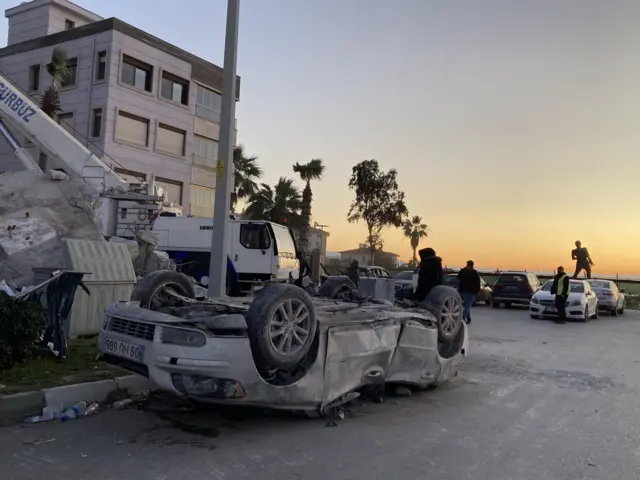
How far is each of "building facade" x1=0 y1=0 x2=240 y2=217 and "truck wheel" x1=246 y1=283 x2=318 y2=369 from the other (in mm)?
23890

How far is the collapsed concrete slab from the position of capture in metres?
10.6

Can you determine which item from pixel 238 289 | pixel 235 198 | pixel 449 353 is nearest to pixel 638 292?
pixel 235 198

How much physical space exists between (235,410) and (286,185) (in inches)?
1295

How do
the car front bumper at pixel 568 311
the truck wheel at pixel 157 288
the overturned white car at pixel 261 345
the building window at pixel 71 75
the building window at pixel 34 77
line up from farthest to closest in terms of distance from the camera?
the building window at pixel 34 77
the building window at pixel 71 75
the car front bumper at pixel 568 311
the truck wheel at pixel 157 288
the overturned white car at pixel 261 345

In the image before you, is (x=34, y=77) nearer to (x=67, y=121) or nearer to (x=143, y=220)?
(x=67, y=121)

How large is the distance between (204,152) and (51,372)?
28834mm

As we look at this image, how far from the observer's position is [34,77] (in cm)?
3228

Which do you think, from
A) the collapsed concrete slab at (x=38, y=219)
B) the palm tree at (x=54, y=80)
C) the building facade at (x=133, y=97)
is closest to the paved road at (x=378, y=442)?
the collapsed concrete slab at (x=38, y=219)

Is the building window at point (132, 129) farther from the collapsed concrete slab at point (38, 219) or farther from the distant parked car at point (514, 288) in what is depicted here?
the distant parked car at point (514, 288)

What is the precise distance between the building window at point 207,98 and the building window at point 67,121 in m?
7.06

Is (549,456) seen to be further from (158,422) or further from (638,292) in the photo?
(638,292)

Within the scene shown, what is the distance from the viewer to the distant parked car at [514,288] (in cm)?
2281

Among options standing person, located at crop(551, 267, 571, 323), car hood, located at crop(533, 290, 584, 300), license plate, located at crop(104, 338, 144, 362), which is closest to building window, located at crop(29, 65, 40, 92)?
car hood, located at crop(533, 290, 584, 300)

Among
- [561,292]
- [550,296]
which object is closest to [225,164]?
[561,292]
